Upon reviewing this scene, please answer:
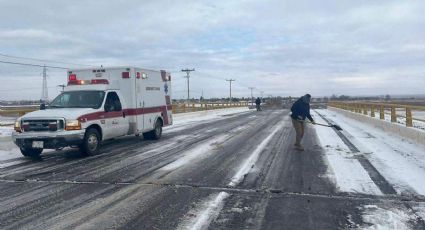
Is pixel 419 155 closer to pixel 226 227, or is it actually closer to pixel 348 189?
pixel 348 189

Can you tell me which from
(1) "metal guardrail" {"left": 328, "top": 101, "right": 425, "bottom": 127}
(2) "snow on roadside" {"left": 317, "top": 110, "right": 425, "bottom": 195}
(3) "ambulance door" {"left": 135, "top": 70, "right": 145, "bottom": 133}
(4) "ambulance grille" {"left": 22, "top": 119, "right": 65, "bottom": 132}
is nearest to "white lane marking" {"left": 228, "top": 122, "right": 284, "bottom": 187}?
(2) "snow on roadside" {"left": 317, "top": 110, "right": 425, "bottom": 195}

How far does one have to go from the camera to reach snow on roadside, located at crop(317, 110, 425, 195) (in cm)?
765

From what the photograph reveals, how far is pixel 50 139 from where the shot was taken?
11016 millimetres

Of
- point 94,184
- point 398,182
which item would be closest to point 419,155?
point 398,182

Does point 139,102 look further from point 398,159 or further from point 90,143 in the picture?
point 398,159

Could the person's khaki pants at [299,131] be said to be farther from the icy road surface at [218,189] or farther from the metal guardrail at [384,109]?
the metal guardrail at [384,109]

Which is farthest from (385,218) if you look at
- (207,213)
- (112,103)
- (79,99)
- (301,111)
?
(79,99)

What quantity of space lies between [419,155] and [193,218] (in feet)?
26.0

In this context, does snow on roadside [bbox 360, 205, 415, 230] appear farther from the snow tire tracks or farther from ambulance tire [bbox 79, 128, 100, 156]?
ambulance tire [bbox 79, 128, 100, 156]

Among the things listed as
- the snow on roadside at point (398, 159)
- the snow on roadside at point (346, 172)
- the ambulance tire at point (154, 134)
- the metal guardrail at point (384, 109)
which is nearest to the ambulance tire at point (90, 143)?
the ambulance tire at point (154, 134)

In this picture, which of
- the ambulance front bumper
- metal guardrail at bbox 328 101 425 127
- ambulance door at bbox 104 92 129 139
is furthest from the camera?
metal guardrail at bbox 328 101 425 127

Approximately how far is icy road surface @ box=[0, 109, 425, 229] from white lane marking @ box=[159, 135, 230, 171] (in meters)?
0.03

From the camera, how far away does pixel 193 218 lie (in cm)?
561

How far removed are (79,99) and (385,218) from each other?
32.7ft
